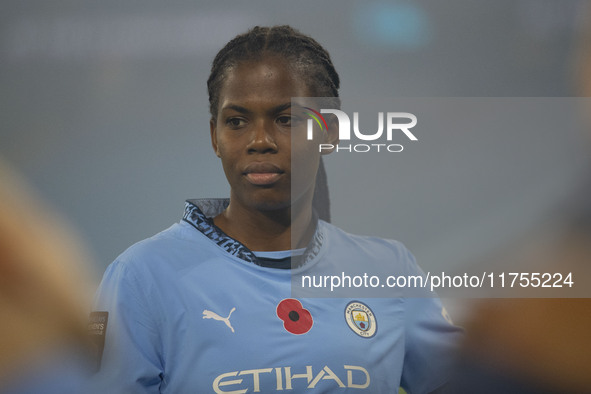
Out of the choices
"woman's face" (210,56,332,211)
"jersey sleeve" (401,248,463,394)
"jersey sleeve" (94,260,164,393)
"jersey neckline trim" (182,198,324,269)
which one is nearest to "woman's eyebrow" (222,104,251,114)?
"woman's face" (210,56,332,211)

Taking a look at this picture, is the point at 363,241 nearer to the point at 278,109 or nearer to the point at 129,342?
the point at 278,109

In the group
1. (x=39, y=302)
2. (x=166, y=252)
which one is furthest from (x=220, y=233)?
(x=39, y=302)

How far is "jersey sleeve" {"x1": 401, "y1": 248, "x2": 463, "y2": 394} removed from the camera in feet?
3.63

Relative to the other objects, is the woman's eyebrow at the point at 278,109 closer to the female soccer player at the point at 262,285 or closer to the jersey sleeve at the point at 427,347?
the female soccer player at the point at 262,285

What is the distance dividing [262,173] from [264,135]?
0.07 meters

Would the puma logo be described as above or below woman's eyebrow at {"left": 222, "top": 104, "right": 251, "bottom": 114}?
below

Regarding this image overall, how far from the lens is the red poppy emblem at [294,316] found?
1.05 metres

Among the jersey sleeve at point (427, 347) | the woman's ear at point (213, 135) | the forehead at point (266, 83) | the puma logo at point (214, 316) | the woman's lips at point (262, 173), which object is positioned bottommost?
the jersey sleeve at point (427, 347)

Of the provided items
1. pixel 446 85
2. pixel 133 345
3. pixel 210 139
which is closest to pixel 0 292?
pixel 133 345

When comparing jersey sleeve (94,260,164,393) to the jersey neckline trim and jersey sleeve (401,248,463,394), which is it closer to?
the jersey neckline trim

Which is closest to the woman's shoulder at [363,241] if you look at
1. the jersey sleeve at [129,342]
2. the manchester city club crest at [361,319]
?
the manchester city club crest at [361,319]

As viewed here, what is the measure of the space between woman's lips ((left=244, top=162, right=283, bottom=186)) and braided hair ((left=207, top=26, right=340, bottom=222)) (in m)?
0.09

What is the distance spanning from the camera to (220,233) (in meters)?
1.12

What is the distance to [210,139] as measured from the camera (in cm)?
117
